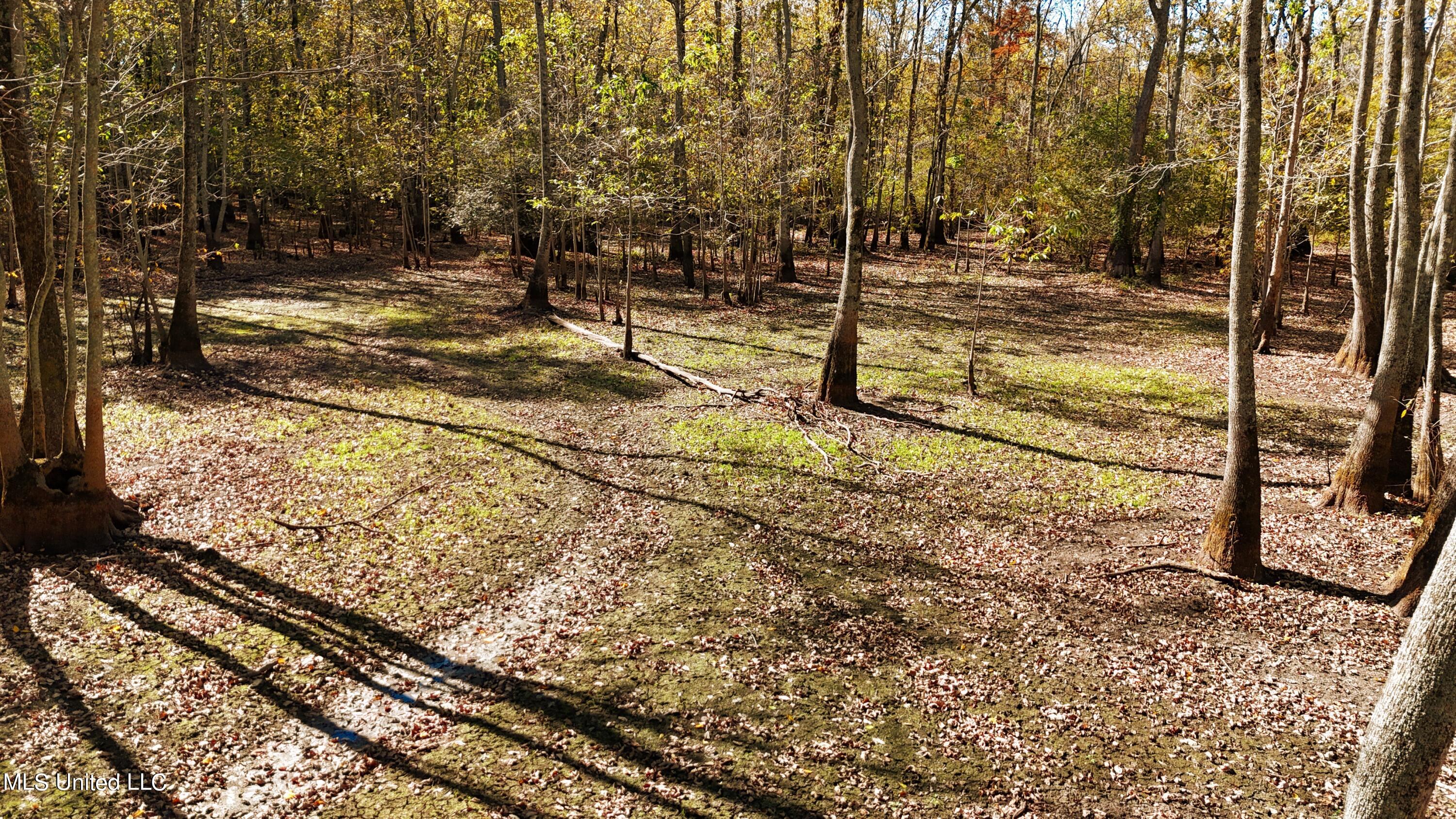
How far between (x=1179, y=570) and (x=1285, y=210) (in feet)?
45.6

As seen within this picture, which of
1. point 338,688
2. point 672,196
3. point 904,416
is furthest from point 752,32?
point 338,688

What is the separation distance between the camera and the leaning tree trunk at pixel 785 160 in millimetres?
26953

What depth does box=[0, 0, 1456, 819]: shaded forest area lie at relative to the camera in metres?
7.03

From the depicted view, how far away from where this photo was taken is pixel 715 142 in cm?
2470

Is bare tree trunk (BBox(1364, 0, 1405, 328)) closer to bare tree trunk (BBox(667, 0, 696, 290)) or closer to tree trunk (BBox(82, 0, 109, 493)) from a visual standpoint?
bare tree trunk (BBox(667, 0, 696, 290))

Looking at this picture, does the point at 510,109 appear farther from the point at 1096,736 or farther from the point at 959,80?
the point at 1096,736

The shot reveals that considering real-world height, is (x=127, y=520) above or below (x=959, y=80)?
below

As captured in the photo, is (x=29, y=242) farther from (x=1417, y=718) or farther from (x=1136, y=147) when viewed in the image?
(x=1136, y=147)

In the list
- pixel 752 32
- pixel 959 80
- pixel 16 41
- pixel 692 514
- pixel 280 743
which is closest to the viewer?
pixel 280 743

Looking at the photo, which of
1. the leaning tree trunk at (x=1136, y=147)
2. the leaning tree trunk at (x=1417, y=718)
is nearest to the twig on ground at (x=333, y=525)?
the leaning tree trunk at (x=1417, y=718)

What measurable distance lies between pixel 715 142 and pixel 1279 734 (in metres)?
21.4

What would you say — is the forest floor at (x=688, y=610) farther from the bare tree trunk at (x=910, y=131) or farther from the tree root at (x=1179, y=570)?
the bare tree trunk at (x=910, y=131)

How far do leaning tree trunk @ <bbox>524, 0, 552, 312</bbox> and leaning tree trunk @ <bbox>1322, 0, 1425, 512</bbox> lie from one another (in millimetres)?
17138

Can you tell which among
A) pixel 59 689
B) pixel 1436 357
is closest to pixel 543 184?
pixel 59 689
